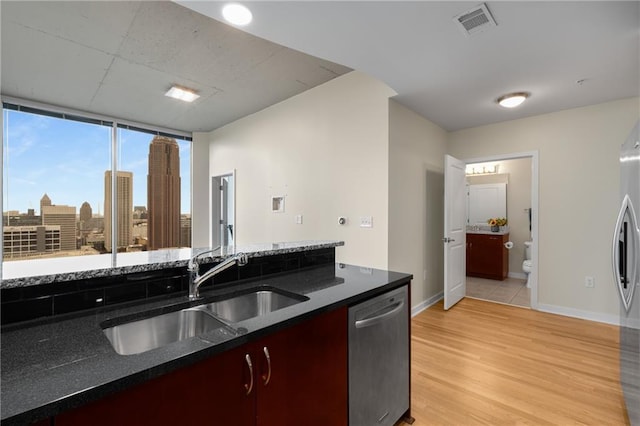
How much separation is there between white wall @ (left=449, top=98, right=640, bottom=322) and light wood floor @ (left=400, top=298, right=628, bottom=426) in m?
0.36

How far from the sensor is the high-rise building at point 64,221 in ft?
13.7

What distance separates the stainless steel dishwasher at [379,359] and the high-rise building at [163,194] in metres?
4.88

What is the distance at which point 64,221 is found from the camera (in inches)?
169

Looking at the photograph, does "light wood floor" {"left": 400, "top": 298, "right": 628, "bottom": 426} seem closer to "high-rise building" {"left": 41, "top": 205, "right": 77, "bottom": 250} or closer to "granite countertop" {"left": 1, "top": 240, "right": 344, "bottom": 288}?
"granite countertop" {"left": 1, "top": 240, "right": 344, "bottom": 288}

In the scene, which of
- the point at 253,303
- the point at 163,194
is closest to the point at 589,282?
the point at 253,303

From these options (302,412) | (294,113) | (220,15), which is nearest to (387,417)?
(302,412)

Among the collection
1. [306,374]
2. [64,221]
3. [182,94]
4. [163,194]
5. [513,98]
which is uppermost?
[182,94]

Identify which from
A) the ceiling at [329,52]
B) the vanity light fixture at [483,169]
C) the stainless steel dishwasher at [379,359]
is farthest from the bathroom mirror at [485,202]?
the stainless steel dishwasher at [379,359]

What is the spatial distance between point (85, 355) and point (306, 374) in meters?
0.72

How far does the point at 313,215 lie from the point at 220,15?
2.49 meters

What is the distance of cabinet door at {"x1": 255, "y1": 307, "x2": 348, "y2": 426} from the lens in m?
1.02

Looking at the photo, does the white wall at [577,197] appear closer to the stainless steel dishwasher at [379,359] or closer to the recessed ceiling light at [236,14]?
the stainless steel dishwasher at [379,359]

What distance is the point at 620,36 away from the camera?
2100mm

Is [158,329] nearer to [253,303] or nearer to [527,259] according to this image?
[253,303]
